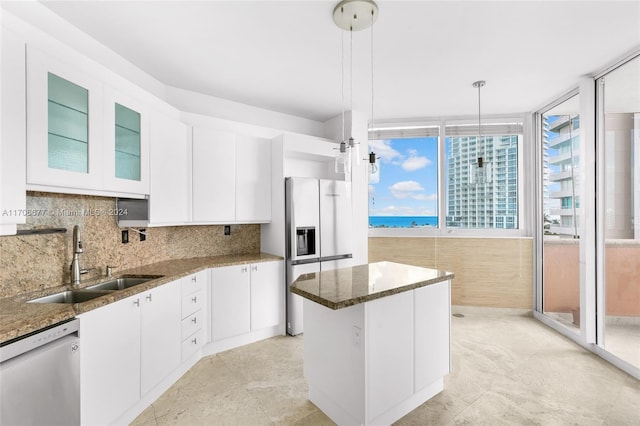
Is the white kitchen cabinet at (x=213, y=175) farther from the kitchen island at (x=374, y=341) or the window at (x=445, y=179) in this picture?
the window at (x=445, y=179)

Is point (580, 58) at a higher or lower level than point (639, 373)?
higher

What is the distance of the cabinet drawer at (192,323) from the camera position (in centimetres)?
255

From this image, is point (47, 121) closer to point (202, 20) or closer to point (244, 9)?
point (202, 20)

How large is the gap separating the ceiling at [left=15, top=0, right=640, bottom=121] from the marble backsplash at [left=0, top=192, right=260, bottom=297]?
1332mm

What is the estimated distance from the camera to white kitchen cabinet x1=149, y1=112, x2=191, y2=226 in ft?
8.41

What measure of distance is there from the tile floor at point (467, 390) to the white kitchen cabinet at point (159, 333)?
0.70 feet

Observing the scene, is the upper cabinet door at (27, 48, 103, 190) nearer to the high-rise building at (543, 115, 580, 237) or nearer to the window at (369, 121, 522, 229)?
the window at (369, 121, 522, 229)

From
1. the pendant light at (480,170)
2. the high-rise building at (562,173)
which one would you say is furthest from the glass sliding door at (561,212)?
the pendant light at (480,170)

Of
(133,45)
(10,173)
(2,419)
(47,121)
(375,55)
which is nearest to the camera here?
(2,419)

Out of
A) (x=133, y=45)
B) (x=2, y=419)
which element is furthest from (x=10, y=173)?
(x=133, y=45)

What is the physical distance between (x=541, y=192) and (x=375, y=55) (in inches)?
117

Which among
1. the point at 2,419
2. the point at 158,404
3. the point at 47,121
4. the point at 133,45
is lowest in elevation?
the point at 158,404

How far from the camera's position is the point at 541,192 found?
3.91 meters

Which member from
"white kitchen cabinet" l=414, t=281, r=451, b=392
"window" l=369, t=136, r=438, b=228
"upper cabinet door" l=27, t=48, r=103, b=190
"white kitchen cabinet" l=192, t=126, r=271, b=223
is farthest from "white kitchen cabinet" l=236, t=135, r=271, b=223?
"white kitchen cabinet" l=414, t=281, r=451, b=392
